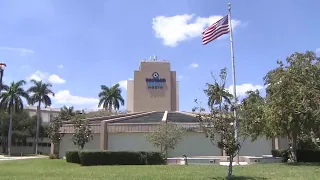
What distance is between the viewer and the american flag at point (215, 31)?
32.1m

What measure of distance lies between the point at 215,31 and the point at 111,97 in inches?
2390

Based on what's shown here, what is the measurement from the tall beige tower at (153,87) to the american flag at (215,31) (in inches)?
2361

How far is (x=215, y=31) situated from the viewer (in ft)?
106

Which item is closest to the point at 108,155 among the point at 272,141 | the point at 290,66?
the point at 290,66

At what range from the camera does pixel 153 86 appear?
94.0 metres

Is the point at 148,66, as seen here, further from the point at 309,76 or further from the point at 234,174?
the point at 234,174

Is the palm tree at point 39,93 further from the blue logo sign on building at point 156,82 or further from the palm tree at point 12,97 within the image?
the blue logo sign on building at point 156,82

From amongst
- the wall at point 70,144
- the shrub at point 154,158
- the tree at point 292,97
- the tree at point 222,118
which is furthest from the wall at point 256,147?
the tree at point 222,118

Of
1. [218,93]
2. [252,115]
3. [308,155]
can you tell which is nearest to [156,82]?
[308,155]

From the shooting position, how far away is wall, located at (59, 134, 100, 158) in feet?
179

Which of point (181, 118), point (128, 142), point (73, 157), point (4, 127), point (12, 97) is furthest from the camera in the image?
point (4, 127)

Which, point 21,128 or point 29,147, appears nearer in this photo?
point 21,128

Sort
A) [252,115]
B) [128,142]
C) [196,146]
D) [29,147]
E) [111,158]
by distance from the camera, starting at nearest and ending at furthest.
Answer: [252,115], [111,158], [196,146], [128,142], [29,147]

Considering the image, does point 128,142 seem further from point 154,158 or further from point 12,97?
point 12,97
